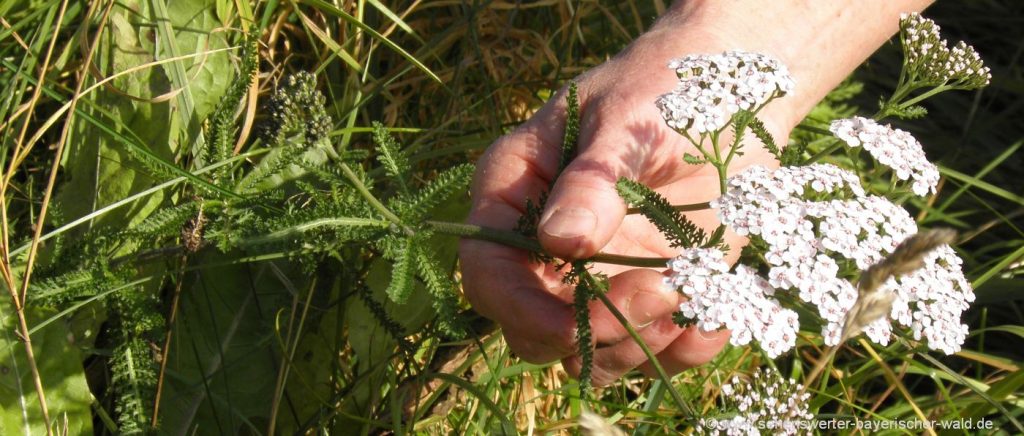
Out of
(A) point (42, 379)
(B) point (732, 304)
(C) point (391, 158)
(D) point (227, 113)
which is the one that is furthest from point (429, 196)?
(A) point (42, 379)

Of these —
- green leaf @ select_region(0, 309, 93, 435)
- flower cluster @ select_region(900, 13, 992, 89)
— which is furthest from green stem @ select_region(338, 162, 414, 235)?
flower cluster @ select_region(900, 13, 992, 89)

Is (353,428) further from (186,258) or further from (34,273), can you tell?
(34,273)

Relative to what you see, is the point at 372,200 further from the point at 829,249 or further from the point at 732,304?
the point at 829,249

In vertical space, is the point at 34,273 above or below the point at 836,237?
below

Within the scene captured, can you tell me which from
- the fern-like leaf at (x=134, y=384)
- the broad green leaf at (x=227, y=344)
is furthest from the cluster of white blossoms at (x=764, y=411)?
the fern-like leaf at (x=134, y=384)

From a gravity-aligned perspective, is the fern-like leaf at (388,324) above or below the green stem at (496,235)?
below

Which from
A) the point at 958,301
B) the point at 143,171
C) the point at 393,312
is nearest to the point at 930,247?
the point at 958,301

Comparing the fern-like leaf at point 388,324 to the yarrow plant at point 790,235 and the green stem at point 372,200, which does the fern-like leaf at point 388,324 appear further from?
the yarrow plant at point 790,235
